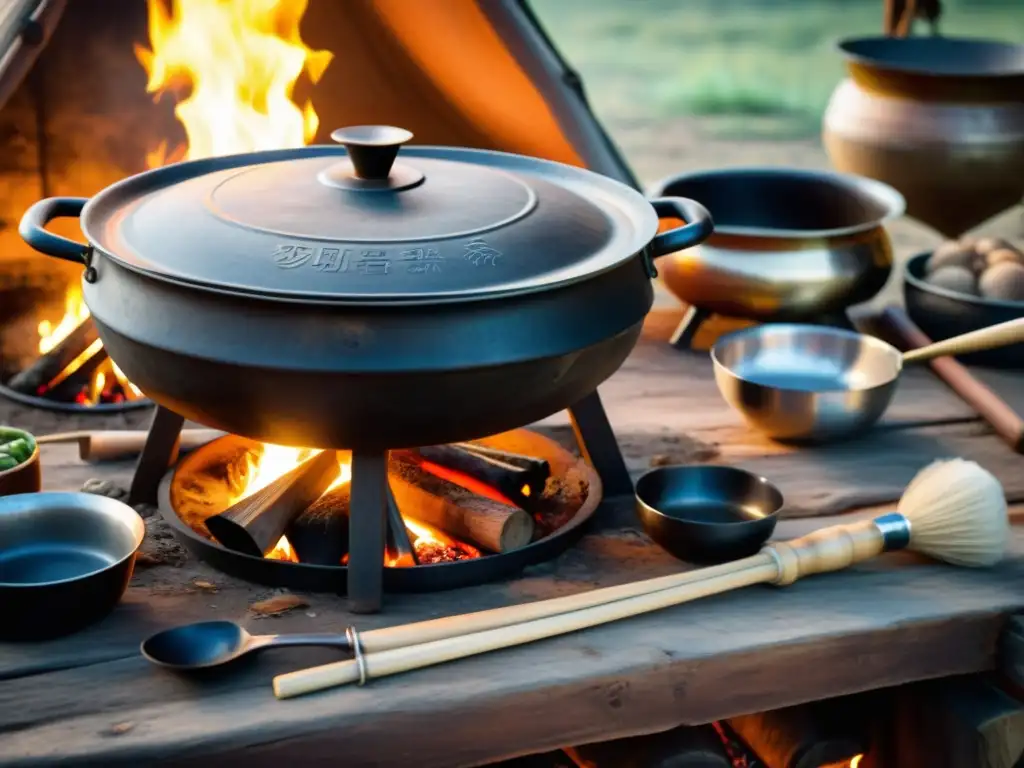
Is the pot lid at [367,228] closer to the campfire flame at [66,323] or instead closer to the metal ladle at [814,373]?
the metal ladle at [814,373]

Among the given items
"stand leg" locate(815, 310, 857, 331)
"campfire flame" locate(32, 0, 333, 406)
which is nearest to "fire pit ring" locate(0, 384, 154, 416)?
"campfire flame" locate(32, 0, 333, 406)

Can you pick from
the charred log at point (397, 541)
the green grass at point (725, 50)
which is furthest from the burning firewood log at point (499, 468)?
the green grass at point (725, 50)

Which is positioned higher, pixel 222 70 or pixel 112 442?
pixel 222 70

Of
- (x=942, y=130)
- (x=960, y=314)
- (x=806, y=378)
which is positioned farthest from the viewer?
(x=942, y=130)

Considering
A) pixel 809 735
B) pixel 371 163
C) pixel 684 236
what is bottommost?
pixel 809 735

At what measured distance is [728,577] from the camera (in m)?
2.01

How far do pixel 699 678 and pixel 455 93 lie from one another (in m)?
1.91

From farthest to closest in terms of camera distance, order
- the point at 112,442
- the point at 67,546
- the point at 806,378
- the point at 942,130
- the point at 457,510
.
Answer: the point at 942,130 → the point at 806,378 → the point at 112,442 → the point at 457,510 → the point at 67,546

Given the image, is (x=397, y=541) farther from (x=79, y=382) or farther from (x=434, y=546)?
(x=79, y=382)

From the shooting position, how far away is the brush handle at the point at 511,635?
180 centimetres

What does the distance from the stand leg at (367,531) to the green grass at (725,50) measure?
212 inches

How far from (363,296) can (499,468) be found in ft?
2.20

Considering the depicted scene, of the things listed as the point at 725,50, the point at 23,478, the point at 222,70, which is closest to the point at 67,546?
the point at 23,478

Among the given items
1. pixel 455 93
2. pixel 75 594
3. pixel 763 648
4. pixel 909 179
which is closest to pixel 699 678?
pixel 763 648
